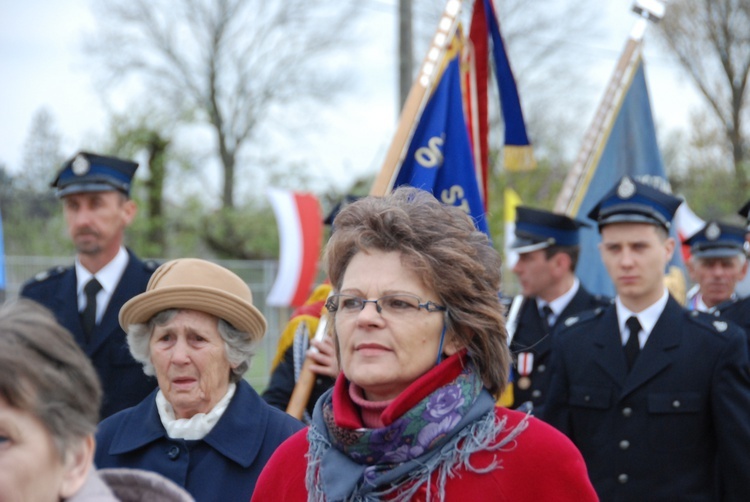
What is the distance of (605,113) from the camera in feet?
26.7

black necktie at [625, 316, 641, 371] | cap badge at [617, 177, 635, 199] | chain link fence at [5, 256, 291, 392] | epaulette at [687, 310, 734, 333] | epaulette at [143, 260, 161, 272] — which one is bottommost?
chain link fence at [5, 256, 291, 392]

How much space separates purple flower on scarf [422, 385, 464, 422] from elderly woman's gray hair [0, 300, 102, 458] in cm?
100

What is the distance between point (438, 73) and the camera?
18.8 ft

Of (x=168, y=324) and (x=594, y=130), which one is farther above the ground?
(x=594, y=130)

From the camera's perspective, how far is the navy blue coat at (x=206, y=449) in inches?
139

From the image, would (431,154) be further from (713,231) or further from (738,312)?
(713,231)

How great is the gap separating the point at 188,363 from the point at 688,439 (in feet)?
7.11

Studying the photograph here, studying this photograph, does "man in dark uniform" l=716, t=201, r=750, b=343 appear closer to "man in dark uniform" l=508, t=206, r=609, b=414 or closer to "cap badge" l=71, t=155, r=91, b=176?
"man in dark uniform" l=508, t=206, r=609, b=414

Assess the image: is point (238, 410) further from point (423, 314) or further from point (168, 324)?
point (423, 314)

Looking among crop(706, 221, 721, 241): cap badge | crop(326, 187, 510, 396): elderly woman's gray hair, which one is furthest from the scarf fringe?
crop(706, 221, 721, 241): cap badge

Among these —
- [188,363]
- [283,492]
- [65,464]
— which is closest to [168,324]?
[188,363]

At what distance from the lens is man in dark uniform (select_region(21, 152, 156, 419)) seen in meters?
4.96

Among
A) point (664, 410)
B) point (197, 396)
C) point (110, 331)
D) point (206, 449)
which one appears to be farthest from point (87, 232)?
point (664, 410)

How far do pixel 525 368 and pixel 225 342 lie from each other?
280 cm
